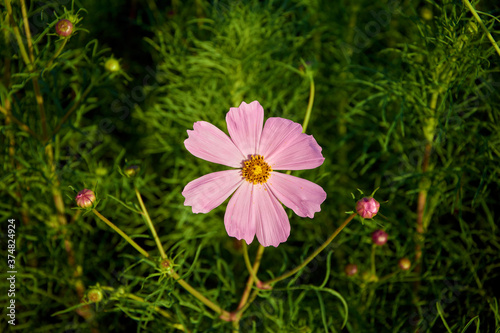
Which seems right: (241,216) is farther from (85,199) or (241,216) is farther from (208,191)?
(85,199)

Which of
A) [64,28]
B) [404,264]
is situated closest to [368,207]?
[404,264]

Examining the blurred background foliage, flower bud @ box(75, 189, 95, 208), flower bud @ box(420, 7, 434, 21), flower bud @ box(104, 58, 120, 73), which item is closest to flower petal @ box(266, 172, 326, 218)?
the blurred background foliage

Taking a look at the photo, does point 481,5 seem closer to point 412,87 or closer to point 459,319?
point 412,87

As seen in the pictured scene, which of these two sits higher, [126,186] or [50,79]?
[50,79]

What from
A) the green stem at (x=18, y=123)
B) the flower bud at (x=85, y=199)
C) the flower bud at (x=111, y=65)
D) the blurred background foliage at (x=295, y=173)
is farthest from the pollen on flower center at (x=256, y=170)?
the green stem at (x=18, y=123)

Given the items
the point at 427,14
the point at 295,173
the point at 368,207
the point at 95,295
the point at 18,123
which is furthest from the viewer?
the point at 427,14

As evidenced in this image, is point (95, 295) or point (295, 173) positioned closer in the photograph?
point (95, 295)

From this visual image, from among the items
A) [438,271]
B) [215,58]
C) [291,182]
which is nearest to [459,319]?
[438,271]
